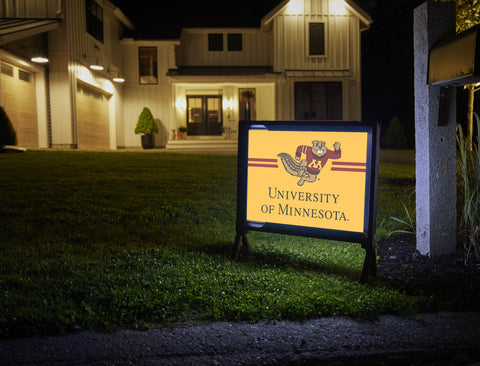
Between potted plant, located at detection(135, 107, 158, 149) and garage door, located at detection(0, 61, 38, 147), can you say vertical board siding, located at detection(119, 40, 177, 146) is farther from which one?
garage door, located at detection(0, 61, 38, 147)

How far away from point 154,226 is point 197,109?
64.5ft

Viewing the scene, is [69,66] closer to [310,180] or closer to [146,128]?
[146,128]

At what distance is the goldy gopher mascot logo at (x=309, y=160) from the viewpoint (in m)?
3.77

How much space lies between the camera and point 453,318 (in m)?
2.78

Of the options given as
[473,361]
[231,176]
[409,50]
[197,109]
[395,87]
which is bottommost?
[473,361]

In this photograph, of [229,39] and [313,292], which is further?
[229,39]

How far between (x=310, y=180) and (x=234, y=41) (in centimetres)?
2183

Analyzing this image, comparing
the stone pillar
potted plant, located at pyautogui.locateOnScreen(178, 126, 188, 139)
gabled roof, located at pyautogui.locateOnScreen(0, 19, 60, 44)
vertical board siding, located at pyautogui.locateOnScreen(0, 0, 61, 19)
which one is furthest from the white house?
the stone pillar

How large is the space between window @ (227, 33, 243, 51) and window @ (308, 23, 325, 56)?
3.94m

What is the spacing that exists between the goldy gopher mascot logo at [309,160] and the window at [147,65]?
20947 millimetres

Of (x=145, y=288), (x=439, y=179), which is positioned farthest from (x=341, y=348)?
(x=439, y=179)

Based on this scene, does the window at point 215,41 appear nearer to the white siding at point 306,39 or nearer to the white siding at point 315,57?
the white siding at point 315,57

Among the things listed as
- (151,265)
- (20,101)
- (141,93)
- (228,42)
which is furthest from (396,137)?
(151,265)

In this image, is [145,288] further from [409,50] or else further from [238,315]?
[409,50]
